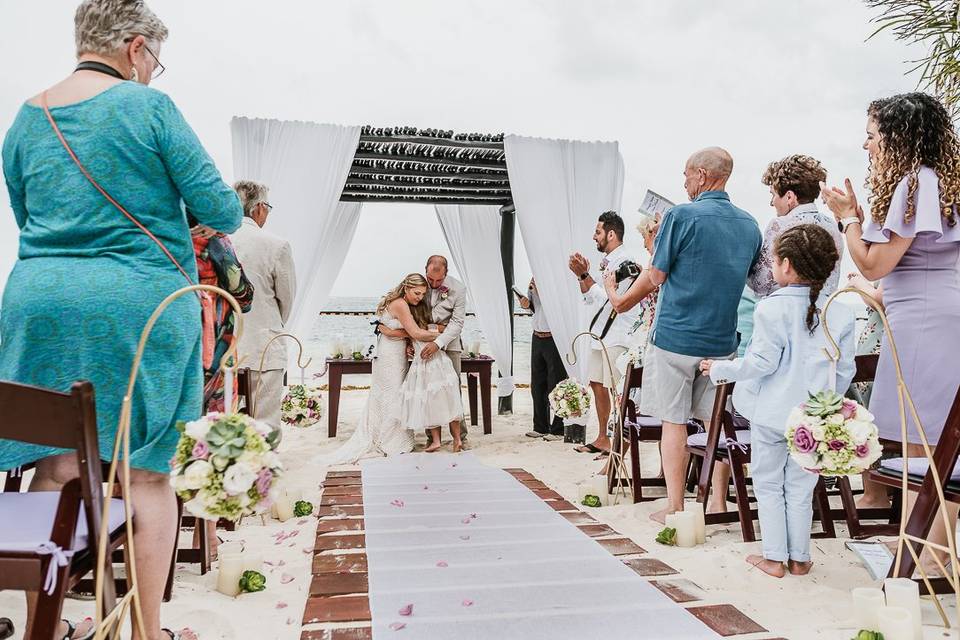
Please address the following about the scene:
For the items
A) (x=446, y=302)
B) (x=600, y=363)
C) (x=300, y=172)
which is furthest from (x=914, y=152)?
(x=300, y=172)

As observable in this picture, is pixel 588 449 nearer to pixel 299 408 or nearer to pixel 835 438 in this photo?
pixel 299 408

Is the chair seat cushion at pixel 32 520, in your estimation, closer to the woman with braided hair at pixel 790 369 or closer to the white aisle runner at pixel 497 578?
the white aisle runner at pixel 497 578

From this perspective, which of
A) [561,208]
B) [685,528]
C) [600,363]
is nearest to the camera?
[685,528]

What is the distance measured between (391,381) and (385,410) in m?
0.25

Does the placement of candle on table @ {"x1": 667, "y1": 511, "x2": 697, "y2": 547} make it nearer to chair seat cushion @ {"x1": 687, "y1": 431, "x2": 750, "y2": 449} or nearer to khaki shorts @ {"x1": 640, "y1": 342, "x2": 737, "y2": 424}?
chair seat cushion @ {"x1": 687, "y1": 431, "x2": 750, "y2": 449}

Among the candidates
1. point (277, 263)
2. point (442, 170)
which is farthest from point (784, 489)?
point (442, 170)

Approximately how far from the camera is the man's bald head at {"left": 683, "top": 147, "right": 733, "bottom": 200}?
3453mm

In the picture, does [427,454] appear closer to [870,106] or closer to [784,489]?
[784,489]

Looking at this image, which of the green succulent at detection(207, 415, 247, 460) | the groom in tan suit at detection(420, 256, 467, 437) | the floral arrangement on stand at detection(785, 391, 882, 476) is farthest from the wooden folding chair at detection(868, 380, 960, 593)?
the groom in tan suit at detection(420, 256, 467, 437)

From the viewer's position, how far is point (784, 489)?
2.71 m

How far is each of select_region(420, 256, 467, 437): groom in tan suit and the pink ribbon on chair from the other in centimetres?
460

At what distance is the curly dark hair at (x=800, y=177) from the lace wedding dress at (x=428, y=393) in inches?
126

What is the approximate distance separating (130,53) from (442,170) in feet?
17.4

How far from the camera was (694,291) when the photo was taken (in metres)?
3.38
